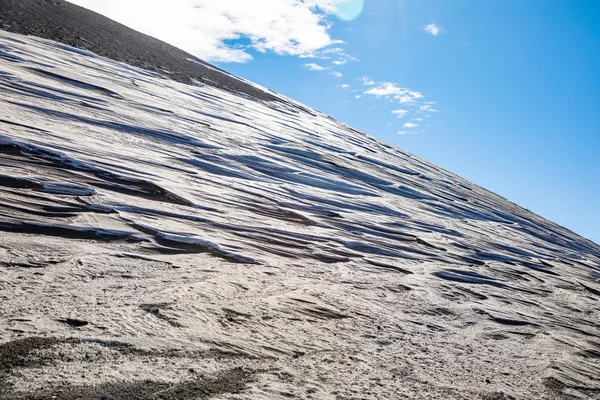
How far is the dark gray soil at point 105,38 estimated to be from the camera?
962 centimetres

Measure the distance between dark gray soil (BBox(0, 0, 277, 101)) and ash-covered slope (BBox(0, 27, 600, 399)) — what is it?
2.73m

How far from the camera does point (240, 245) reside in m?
3.72

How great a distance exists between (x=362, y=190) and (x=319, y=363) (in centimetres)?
550

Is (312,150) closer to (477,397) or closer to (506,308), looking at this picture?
(506,308)

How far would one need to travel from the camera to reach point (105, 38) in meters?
11.8

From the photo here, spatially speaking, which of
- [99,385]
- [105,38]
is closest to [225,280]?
[99,385]

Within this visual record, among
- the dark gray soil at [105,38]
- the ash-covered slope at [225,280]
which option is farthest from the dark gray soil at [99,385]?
the dark gray soil at [105,38]

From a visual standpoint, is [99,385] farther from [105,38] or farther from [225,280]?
[105,38]

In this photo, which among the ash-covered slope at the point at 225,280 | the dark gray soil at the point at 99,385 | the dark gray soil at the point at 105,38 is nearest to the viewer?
the dark gray soil at the point at 99,385

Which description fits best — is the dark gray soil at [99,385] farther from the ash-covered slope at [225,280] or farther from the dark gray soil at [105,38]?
the dark gray soil at [105,38]

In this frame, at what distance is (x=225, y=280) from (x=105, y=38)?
438 inches

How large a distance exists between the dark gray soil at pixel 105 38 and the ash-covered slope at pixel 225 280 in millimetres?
2727

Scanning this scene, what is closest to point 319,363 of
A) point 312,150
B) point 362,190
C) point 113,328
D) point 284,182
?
point 113,328

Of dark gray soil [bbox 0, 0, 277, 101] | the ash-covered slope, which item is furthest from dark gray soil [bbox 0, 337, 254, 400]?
dark gray soil [bbox 0, 0, 277, 101]
